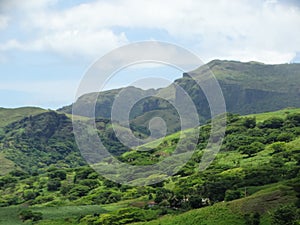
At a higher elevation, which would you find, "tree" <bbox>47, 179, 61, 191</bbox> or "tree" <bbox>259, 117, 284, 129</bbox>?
"tree" <bbox>259, 117, 284, 129</bbox>

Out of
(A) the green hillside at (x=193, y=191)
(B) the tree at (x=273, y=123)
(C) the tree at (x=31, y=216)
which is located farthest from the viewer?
(B) the tree at (x=273, y=123)

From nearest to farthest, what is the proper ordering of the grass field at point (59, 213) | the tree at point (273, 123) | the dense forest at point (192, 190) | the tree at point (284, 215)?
1. the tree at point (284, 215)
2. the dense forest at point (192, 190)
3. the grass field at point (59, 213)
4. the tree at point (273, 123)

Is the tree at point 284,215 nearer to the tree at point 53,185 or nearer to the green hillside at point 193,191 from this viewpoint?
the green hillside at point 193,191

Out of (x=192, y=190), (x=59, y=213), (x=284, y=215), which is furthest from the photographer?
(x=59, y=213)

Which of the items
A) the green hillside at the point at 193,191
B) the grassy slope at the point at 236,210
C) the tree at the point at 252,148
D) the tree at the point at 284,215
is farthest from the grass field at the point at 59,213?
the tree at the point at 252,148

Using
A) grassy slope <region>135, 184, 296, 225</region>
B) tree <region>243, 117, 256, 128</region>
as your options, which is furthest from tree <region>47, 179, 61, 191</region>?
tree <region>243, 117, 256, 128</region>

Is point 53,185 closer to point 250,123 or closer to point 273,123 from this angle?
point 250,123

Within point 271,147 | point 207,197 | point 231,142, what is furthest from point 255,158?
point 207,197

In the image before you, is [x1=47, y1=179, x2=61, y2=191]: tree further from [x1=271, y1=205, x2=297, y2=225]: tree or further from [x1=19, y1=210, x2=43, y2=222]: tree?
[x1=271, y1=205, x2=297, y2=225]: tree

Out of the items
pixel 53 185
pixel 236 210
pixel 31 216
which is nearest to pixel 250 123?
pixel 53 185

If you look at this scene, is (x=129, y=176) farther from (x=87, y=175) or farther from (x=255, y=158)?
(x=255, y=158)

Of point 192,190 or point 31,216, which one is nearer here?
point 192,190

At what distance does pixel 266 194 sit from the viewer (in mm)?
74062

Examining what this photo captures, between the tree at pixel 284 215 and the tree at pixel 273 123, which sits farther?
the tree at pixel 273 123
